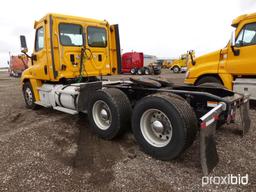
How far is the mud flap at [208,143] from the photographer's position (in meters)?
2.49

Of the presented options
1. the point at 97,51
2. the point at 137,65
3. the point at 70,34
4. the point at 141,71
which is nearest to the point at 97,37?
the point at 97,51

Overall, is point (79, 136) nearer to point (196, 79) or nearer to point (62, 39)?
point (62, 39)

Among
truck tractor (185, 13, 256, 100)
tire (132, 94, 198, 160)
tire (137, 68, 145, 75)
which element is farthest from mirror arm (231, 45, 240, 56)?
tire (137, 68, 145, 75)

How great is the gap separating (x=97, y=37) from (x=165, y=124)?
3828mm

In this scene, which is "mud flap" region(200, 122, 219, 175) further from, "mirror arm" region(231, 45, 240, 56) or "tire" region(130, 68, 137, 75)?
"tire" region(130, 68, 137, 75)

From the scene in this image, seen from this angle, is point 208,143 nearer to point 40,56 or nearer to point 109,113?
point 109,113

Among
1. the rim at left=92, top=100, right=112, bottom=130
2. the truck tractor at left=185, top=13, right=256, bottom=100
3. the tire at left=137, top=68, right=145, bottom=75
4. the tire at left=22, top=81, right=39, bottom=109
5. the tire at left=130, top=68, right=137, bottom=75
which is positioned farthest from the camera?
the tire at left=130, top=68, right=137, bottom=75

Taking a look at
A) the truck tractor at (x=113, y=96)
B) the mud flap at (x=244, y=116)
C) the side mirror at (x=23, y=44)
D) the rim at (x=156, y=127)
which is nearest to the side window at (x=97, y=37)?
the truck tractor at (x=113, y=96)

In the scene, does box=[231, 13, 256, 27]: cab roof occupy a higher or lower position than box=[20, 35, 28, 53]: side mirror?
higher

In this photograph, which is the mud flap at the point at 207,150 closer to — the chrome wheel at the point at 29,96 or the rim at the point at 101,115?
the rim at the point at 101,115

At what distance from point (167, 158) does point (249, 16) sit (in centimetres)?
517

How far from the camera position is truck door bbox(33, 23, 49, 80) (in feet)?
17.7

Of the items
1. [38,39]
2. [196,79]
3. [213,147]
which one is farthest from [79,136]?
[196,79]

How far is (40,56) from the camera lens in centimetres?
566
